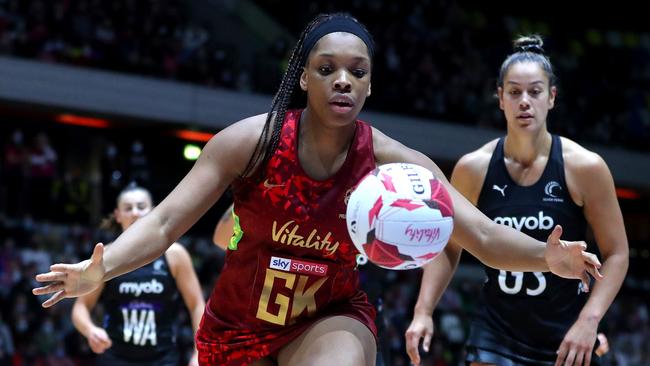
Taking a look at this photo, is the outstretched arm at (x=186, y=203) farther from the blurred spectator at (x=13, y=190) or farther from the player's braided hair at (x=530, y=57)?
the blurred spectator at (x=13, y=190)

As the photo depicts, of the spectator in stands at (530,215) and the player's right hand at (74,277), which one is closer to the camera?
the player's right hand at (74,277)

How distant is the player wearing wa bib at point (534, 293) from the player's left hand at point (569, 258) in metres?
1.28

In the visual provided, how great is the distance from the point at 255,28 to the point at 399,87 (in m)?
3.07

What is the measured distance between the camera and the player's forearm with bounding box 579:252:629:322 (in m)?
4.68

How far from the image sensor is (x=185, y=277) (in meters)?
7.20

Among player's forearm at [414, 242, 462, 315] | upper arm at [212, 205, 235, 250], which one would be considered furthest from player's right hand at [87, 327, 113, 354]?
player's forearm at [414, 242, 462, 315]

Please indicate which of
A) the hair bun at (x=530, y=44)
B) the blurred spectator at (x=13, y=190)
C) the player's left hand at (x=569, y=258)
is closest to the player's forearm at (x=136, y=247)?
the player's left hand at (x=569, y=258)

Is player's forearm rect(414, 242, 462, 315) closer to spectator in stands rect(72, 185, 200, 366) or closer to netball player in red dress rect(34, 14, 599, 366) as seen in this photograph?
netball player in red dress rect(34, 14, 599, 366)

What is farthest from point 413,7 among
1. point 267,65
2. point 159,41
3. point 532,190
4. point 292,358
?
point 292,358

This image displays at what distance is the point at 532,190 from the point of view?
516cm

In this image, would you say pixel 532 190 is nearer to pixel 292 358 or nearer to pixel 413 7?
pixel 292 358

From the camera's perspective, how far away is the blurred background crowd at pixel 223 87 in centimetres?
1355

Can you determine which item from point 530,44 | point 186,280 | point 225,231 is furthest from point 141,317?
point 530,44

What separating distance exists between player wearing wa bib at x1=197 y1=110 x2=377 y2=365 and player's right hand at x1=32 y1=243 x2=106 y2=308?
0.63 metres
